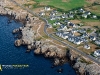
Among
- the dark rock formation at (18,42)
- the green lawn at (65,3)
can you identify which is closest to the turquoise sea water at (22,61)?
the dark rock formation at (18,42)

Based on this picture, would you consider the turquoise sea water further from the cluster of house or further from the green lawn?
the green lawn

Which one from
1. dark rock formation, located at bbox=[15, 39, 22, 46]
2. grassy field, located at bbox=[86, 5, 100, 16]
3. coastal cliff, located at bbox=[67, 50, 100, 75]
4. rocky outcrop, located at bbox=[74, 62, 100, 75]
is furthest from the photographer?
grassy field, located at bbox=[86, 5, 100, 16]

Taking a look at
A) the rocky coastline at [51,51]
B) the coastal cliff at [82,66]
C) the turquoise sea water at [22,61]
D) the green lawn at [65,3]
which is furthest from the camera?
the green lawn at [65,3]

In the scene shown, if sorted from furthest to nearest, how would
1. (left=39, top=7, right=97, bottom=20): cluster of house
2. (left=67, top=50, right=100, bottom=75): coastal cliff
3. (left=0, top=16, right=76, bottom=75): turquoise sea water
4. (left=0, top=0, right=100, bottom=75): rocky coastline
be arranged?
(left=39, top=7, right=97, bottom=20): cluster of house < (left=0, top=16, right=76, bottom=75): turquoise sea water < (left=0, top=0, right=100, bottom=75): rocky coastline < (left=67, top=50, right=100, bottom=75): coastal cliff

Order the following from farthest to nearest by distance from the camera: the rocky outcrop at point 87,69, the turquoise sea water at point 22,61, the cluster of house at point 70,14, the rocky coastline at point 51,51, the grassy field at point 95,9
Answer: the grassy field at point 95,9
the cluster of house at point 70,14
the turquoise sea water at point 22,61
the rocky coastline at point 51,51
the rocky outcrop at point 87,69

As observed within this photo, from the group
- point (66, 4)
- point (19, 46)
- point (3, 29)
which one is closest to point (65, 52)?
point (19, 46)

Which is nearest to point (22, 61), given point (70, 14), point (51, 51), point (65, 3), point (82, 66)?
point (51, 51)

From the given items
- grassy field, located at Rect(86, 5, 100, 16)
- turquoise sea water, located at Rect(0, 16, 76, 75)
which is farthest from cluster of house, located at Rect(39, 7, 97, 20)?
turquoise sea water, located at Rect(0, 16, 76, 75)

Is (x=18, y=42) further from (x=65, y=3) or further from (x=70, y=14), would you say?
(x=65, y=3)

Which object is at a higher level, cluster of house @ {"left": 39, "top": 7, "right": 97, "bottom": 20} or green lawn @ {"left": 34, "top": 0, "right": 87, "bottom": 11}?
green lawn @ {"left": 34, "top": 0, "right": 87, "bottom": 11}

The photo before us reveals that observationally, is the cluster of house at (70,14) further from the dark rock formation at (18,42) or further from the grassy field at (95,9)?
the dark rock formation at (18,42)

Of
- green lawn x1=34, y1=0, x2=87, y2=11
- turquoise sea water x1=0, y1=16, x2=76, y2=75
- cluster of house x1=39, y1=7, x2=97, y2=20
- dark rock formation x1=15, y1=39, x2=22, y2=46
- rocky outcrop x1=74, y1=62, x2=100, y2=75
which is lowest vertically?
turquoise sea water x1=0, y1=16, x2=76, y2=75
